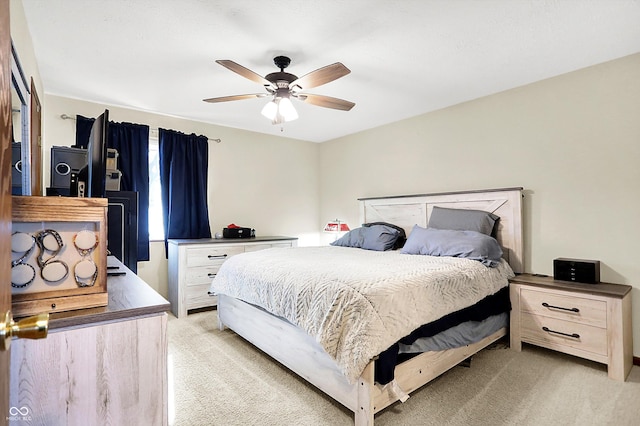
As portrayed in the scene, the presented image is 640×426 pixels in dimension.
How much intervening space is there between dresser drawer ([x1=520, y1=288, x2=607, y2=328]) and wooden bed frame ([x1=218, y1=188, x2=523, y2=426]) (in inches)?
13.6

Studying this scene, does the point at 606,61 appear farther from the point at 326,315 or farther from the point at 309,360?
the point at 309,360

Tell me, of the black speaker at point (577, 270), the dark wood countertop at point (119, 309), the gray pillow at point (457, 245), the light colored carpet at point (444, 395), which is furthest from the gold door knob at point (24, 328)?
the black speaker at point (577, 270)

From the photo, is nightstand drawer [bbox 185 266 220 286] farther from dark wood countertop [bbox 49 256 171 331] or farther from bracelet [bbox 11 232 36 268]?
bracelet [bbox 11 232 36 268]

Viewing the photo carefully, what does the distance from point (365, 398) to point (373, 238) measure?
7.00ft

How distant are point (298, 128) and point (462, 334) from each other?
11.3 ft

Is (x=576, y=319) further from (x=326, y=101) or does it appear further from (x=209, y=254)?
(x=209, y=254)

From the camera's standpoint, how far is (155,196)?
4051 mm

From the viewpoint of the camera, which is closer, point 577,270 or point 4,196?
point 4,196

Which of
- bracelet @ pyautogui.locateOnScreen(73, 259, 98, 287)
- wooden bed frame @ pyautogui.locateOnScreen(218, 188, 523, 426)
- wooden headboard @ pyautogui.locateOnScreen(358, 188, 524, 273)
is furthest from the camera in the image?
wooden headboard @ pyautogui.locateOnScreen(358, 188, 524, 273)

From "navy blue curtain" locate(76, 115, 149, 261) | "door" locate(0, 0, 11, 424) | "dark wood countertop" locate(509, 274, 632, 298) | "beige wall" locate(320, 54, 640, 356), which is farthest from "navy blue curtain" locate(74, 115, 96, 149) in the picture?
"dark wood countertop" locate(509, 274, 632, 298)

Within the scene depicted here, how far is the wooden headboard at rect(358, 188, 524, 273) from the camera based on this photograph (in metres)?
3.08

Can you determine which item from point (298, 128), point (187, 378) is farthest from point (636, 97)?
point (187, 378)

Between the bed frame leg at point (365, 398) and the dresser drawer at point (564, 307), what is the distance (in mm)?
1832

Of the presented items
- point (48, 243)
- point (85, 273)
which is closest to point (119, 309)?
point (85, 273)
